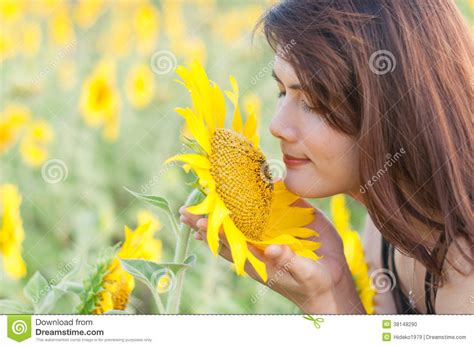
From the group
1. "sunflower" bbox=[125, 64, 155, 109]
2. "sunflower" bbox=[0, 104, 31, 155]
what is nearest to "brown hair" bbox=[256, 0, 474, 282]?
"sunflower" bbox=[0, 104, 31, 155]

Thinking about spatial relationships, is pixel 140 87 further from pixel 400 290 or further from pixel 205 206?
pixel 205 206

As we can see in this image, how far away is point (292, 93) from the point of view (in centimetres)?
88

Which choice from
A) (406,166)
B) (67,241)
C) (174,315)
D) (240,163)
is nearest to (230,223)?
(240,163)

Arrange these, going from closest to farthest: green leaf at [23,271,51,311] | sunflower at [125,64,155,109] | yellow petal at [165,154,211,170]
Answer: yellow petal at [165,154,211,170] < green leaf at [23,271,51,311] < sunflower at [125,64,155,109]

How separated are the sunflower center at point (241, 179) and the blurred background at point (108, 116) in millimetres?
433

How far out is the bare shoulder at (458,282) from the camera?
0.95 meters

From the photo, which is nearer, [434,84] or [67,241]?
[434,84]

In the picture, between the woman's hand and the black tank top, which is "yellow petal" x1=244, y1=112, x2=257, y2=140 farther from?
the black tank top

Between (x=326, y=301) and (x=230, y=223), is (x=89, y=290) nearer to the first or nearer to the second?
(x=230, y=223)

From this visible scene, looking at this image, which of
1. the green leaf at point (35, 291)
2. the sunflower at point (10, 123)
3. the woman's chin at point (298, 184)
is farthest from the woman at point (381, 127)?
the sunflower at point (10, 123)

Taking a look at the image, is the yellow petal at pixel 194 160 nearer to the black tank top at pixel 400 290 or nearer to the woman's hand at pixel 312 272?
the woman's hand at pixel 312 272

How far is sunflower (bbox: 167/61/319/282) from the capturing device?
2.42ft

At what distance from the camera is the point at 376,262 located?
3.82 feet

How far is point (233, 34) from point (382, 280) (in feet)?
2.73
